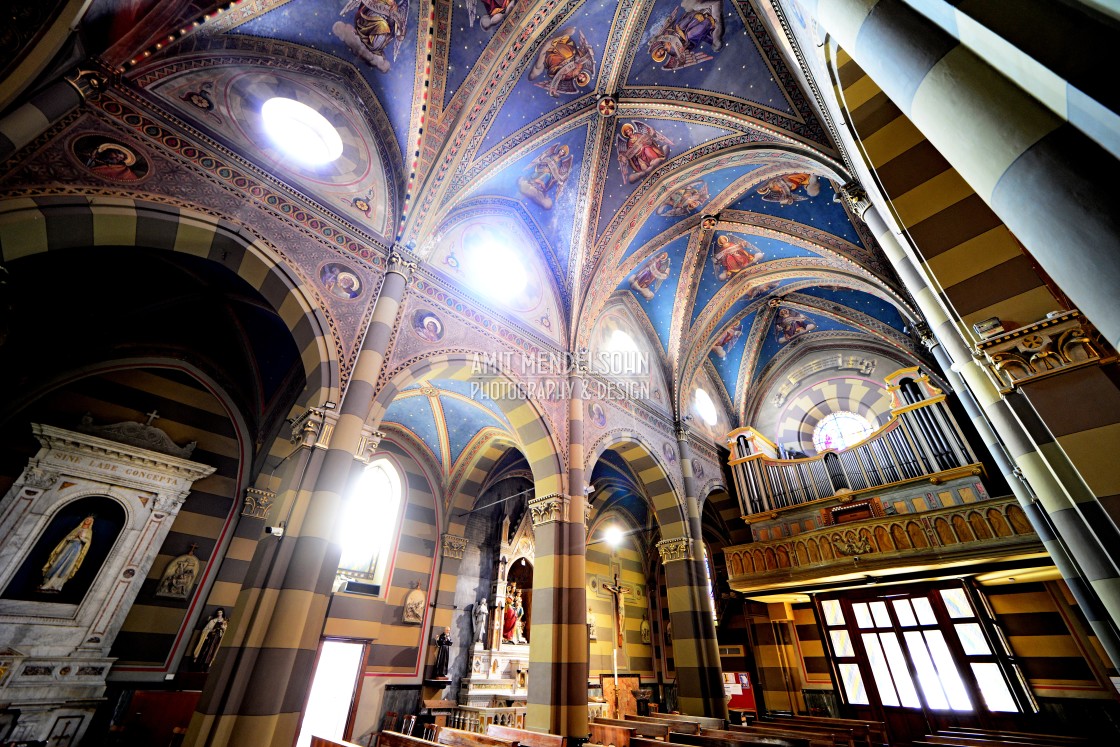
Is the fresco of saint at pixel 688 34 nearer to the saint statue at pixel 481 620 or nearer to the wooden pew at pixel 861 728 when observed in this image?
the wooden pew at pixel 861 728

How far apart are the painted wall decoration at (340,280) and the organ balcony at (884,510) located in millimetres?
10980

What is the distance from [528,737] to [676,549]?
5427 millimetres

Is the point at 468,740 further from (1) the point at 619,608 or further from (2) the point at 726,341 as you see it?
(2) the point at 726,341

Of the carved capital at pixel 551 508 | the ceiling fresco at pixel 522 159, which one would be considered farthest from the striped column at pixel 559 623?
the ceiling fresco at pixel 522 159

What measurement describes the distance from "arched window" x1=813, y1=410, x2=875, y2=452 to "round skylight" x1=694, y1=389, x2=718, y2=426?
3.41 m

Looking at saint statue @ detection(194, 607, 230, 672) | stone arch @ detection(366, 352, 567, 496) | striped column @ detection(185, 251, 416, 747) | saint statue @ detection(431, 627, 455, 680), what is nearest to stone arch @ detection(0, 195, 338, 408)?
striped column @ detection(185, 251, 416, 747)

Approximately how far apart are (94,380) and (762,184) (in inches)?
544

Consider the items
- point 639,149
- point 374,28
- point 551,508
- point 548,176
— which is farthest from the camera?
point 639,149

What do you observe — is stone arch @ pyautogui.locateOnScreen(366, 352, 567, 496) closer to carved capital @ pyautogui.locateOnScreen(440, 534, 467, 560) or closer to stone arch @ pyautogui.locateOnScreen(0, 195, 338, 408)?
stone arch @ pyautogui.locateOnScreen(0, 195, 338, 408)

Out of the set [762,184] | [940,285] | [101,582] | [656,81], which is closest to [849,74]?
[940,285]

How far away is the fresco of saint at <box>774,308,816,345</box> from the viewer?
14.0 metres

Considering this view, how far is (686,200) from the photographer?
10.5 meters

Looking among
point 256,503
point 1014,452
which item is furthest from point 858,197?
point 256,503

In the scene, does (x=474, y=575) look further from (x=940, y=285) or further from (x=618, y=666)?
(x=940, y=285)
